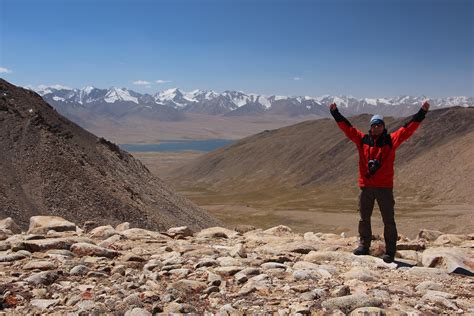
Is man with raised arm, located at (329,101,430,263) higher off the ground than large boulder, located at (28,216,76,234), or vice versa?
man with raised arm, located at (329,101,430,263)

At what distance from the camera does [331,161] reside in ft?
408

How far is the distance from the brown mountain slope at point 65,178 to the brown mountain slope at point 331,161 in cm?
5838

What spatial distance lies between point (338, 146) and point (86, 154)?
10896 centimetres

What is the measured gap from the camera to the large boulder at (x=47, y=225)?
12595 mm

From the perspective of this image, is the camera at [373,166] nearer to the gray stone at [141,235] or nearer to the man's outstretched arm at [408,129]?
the man's outstretched arm at [408,129]

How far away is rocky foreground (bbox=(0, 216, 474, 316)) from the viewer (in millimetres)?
6906

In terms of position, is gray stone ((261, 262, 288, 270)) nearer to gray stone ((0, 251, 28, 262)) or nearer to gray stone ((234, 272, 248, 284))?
gray stone ((234, 272, 248, 284))

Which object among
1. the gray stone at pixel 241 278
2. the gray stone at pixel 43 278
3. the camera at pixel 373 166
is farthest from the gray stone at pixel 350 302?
the gray stone at pixel 43 278

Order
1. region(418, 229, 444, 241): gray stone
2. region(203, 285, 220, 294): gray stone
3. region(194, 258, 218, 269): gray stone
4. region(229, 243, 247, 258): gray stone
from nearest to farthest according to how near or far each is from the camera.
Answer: region(203, 285, 220, 294): gray stone
region(194, 258, 218, 269): gray stone
region(229, 243, 247, 258): gray stone
region(418, 229, 444, 241): gray stone

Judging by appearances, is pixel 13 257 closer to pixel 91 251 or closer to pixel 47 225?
pixel 91 251

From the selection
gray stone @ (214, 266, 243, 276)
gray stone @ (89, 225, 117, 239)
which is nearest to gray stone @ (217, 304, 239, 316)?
gray stone @ (214, 266, 243, 276)

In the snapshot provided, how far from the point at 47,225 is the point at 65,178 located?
1220cm

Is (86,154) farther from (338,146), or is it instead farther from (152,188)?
(338,146)

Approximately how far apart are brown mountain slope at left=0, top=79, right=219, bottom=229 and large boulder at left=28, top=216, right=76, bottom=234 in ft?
26.3
